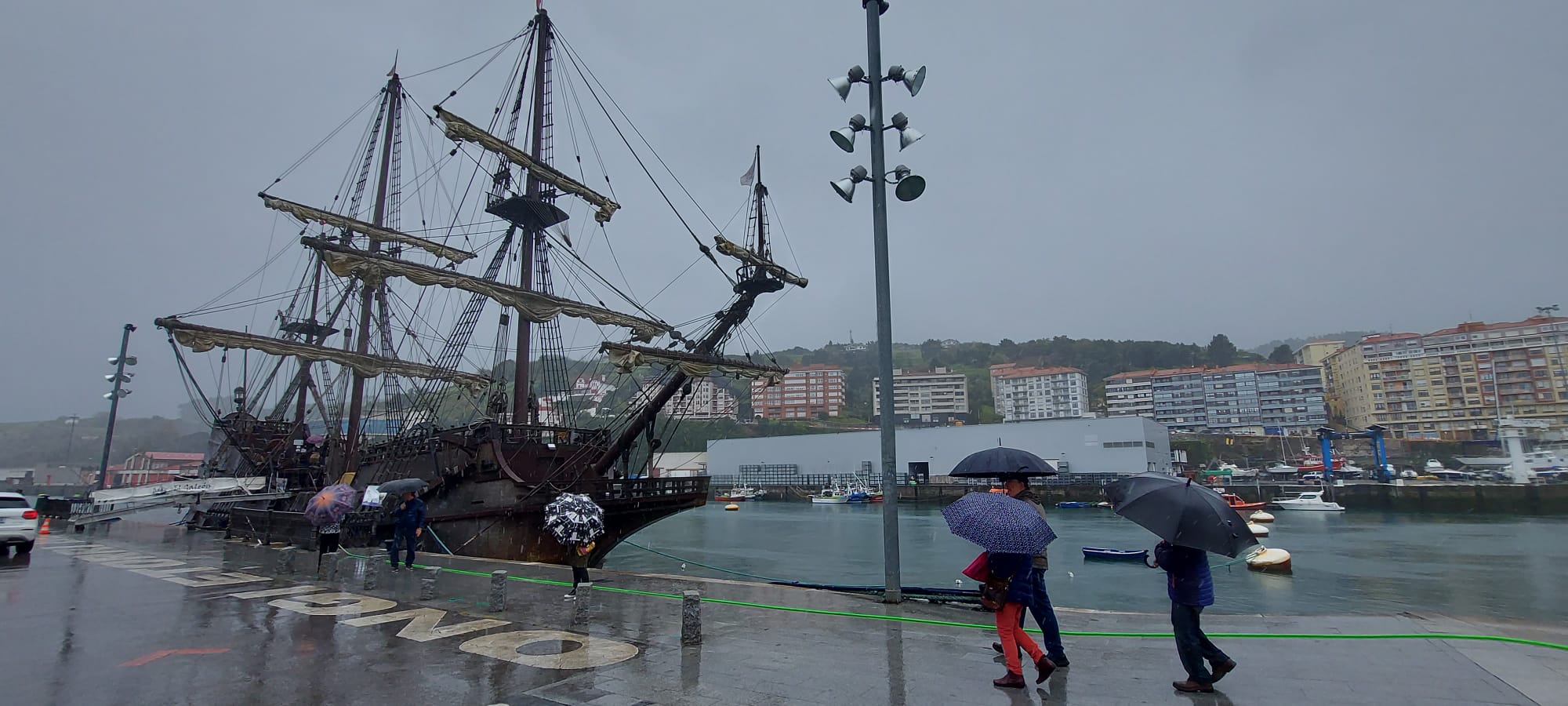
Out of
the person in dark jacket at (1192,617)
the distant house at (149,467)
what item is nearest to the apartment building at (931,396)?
the distant house at (149,467)

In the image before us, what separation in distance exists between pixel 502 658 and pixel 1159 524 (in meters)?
5.81

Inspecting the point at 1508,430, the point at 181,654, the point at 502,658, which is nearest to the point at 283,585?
the point at 181,654

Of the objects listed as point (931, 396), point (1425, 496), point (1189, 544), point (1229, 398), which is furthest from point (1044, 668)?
point (931, 396)

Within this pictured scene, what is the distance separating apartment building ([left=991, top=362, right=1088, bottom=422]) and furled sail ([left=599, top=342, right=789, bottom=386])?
130408mm

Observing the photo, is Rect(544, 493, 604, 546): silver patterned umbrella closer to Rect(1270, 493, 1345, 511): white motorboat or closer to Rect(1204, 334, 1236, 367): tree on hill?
Rect(1270, 493, 1345, 511): white motorboat

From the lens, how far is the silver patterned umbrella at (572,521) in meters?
8.64

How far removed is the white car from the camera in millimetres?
14820

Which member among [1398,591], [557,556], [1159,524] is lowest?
[1398,591]

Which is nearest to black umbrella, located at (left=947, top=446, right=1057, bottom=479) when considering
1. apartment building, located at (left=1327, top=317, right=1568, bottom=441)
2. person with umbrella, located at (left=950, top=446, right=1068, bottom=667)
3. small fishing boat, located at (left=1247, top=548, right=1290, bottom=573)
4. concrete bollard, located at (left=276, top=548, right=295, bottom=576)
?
person with umbrella, located at (left=950, top=446, right=1068, bottom=667)

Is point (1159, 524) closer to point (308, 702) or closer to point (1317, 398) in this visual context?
point (308, 702)

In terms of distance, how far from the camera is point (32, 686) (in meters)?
5.90

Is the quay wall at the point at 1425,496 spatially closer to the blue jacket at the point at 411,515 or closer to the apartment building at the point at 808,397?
the blue jacket at the point at 411,515

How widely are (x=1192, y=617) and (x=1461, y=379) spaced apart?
484 ft

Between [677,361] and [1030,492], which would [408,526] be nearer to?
[677,361]
